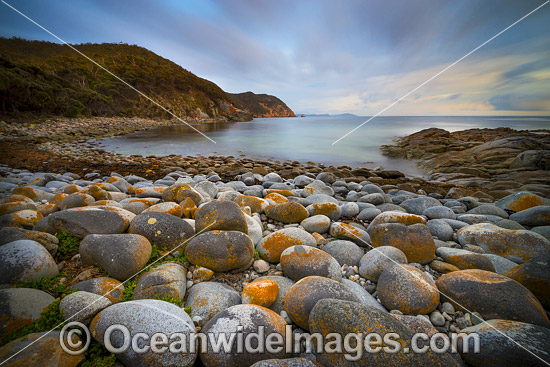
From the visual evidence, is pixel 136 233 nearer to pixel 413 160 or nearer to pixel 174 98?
pixel 413 160

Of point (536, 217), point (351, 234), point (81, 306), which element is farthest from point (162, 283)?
point (536, 217)

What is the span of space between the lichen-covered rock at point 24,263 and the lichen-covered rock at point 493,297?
12.3 feet

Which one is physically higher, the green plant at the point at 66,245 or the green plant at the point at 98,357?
the green plant at the point at 66,245

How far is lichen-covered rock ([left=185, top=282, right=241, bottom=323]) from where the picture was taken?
187cm

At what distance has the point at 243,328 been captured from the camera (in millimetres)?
1564

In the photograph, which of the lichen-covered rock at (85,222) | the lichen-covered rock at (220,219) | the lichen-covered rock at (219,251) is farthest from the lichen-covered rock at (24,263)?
the lichen-covered rock at (220,219)

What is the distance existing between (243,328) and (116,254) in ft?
4.99

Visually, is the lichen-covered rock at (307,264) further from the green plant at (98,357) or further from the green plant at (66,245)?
the green plant at (66,245)

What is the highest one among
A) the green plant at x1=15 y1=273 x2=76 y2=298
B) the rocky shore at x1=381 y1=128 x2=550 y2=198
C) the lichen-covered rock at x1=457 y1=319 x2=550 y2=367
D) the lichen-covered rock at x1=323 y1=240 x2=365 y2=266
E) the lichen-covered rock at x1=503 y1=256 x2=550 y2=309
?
Result: the rocky shore at x1=381 y1=128 x2=550 y2=198

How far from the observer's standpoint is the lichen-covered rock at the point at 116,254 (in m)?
2.10

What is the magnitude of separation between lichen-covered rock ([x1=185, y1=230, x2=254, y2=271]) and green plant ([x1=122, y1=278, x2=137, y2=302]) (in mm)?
560

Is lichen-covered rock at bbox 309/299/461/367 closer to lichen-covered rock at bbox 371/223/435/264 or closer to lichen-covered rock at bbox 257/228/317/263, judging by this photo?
lichen-covered rock at bbox 257/228/317/263

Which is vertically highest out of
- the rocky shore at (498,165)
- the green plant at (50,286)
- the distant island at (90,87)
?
the distant island at (90,87)

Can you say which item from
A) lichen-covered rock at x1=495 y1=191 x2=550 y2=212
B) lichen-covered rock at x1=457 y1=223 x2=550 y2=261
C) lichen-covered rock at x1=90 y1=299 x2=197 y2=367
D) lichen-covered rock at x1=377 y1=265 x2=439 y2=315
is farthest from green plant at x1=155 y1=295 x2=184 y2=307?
lichen-covered rock at x1=495 y1=191 x2=550 y2=212
